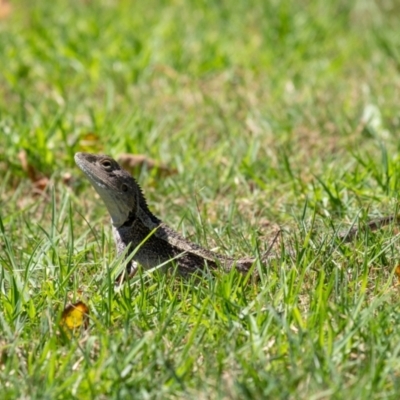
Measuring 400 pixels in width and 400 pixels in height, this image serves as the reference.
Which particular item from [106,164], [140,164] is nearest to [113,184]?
[106,164]

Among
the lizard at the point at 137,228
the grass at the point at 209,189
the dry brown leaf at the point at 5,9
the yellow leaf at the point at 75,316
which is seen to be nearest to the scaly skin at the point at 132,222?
the lizard at the point at 137,228

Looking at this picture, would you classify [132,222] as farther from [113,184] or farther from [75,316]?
[75,316]

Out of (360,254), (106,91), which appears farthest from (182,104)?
(360,254)

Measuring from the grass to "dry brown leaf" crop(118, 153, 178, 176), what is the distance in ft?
0.20

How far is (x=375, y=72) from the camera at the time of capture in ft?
26.2

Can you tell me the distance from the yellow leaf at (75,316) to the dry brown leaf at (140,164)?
2.34 m

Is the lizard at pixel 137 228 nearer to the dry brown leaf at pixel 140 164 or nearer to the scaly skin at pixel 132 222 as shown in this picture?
the scaly skin at pixel 132 222

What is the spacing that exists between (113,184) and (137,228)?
0.27m

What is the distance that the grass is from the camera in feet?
11.8

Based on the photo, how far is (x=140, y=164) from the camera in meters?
6.30

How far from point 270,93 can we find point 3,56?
2563mm

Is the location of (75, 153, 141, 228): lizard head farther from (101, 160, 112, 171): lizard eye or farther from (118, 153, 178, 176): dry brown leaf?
(118, 153, 178, 176): dry brown leaf

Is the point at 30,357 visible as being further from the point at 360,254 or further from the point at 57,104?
the point at 57,104

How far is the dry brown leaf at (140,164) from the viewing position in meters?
6.27
